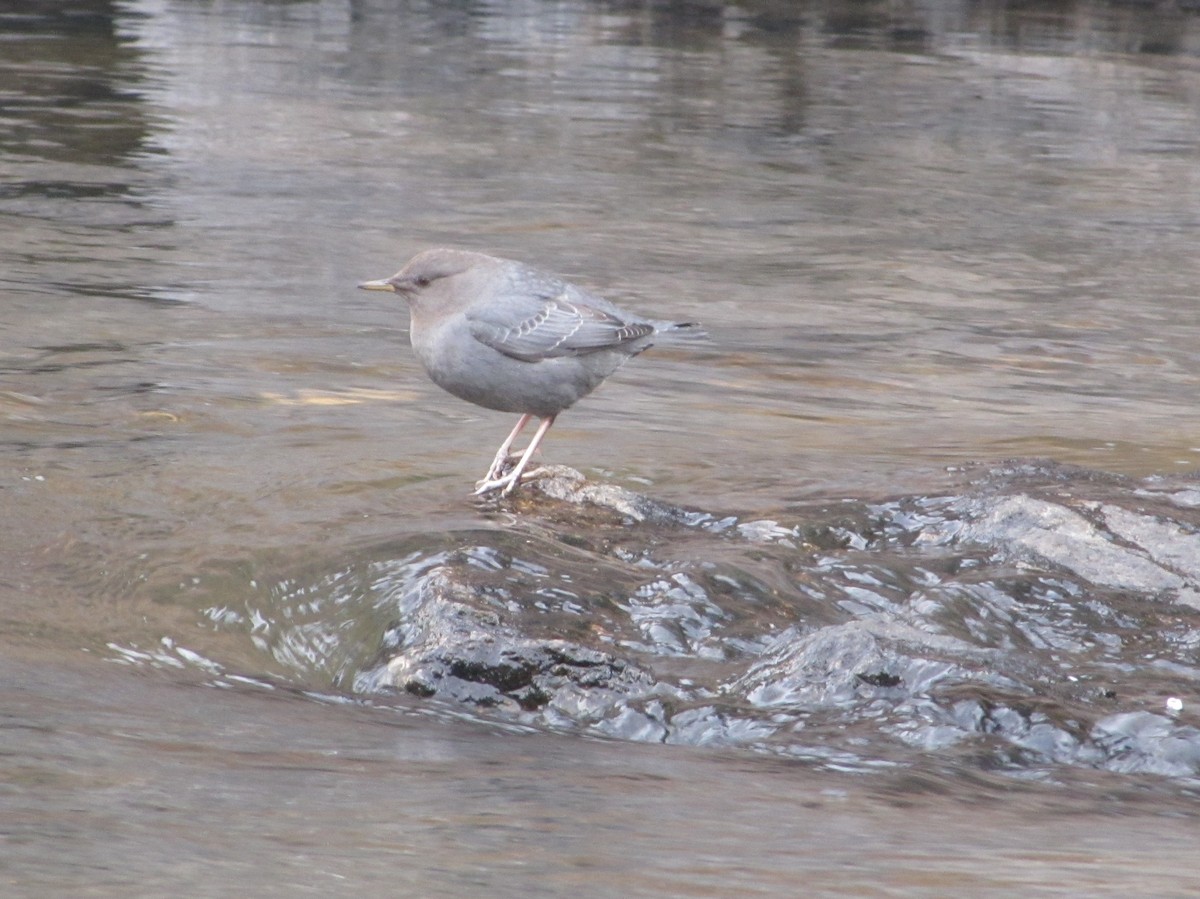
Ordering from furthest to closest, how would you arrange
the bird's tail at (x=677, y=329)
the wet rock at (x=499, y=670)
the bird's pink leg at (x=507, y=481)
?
1. the bird's tail at (x=677, y=329)
2. the bird's pink leg at (x=507, y=481)
3. the wet rock at (x=499, y=670)

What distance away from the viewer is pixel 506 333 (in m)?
4.96

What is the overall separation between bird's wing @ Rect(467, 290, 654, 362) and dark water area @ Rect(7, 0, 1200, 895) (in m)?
0.43

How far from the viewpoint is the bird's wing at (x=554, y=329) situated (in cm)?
495

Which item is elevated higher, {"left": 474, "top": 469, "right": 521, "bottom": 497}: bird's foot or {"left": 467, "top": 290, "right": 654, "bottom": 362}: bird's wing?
{"left": 467, "top": 290, "right": 654, "bottom": 362}: bird's wing

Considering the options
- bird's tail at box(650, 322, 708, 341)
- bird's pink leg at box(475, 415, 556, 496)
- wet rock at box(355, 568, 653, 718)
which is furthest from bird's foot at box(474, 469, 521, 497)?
wet rock at box(355, 568, 653, 718)

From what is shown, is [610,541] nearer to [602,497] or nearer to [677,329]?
[602,497]

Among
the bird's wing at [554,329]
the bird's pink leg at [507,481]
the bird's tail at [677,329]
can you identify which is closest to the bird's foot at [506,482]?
the bird's pink leg at [507,481]

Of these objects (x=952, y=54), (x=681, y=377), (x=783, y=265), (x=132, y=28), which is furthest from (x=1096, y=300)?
(x=132, y=28)

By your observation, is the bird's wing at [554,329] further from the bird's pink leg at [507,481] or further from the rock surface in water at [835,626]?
the rock surface in water at [835,626]

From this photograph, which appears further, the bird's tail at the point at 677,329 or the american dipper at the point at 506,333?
the bird's tail at the point at 677,329

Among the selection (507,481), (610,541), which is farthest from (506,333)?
(610,541)

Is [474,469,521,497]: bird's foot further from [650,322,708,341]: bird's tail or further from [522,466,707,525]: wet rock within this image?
[650,322,708,341]: bird's tail

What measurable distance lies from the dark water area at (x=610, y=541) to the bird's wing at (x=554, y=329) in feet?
1.41

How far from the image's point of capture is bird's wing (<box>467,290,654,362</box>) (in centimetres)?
495
